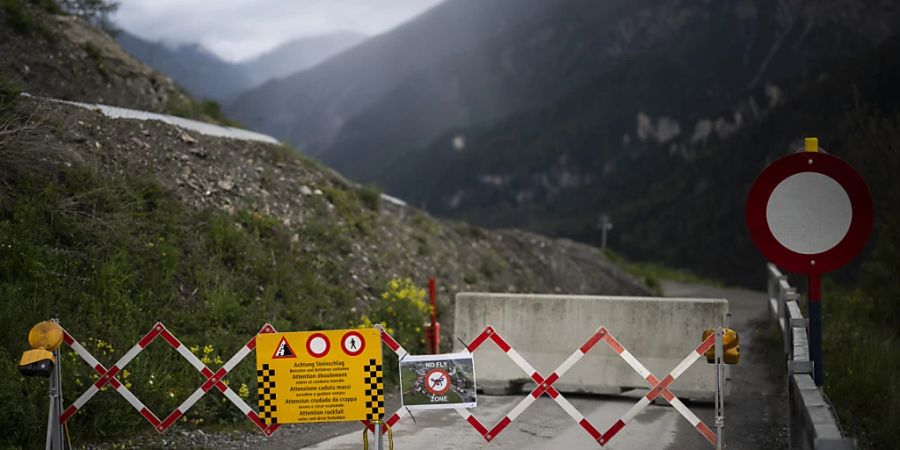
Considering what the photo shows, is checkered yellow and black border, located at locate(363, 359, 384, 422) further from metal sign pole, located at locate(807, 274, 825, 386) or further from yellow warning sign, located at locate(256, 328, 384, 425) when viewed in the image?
metal sign pole, located at locate(807, 274, 825, 386)

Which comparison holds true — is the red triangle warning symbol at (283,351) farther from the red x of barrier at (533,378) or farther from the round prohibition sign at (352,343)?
the red x of barrier at (533,378)

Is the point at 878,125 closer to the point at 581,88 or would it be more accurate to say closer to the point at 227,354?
the point at 227,354

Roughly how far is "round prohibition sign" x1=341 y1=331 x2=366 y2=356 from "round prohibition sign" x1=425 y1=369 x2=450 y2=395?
65cm

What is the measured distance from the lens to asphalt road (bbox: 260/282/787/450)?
8.80 meters

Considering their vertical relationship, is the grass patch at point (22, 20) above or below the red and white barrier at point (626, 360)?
above

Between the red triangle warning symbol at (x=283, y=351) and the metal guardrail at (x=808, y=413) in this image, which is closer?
the metal guardrail at (x=808, y=413)

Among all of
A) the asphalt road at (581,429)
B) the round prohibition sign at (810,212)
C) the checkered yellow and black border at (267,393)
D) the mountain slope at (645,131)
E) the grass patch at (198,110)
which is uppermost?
the mountain slope at (645,131)

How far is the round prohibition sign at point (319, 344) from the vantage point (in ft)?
23.7

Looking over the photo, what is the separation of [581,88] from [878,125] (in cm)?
17903

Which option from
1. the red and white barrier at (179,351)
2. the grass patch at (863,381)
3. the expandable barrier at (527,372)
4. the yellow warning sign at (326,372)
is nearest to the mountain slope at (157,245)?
the red and white barrier at (179,351)

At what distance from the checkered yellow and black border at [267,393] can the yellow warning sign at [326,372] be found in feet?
0.03

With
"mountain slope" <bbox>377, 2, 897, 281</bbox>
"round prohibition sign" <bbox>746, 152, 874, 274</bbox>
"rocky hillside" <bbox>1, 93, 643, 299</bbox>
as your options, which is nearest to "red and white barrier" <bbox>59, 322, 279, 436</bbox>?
"round prohibition sign" <bbox>746, 152, 874, 274</bbox>

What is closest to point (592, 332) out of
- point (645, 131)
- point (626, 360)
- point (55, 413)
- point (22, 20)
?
point (626, 360)

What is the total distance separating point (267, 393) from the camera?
24.1 ft
